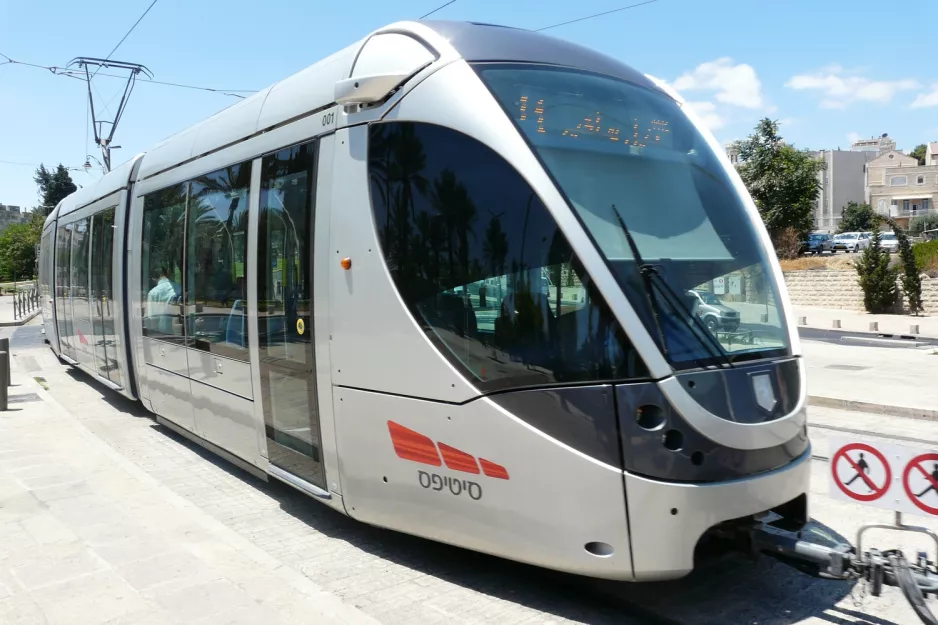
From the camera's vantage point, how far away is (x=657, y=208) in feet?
14.7

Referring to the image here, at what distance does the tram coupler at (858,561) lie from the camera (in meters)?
3.76

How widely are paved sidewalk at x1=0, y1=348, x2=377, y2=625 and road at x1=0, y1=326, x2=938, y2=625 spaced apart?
0.37m

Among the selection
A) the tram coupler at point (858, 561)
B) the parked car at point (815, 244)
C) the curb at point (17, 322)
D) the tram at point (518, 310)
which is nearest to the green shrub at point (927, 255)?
the parked car at point (815, 244)

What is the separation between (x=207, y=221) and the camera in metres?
7.39

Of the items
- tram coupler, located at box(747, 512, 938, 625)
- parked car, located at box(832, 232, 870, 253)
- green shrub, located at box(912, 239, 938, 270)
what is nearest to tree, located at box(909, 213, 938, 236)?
parked car, located at box(832, 232, 870, 253)

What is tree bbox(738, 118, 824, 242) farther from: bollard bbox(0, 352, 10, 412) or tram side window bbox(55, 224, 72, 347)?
bollard bbox(0, 352, 10, 412)

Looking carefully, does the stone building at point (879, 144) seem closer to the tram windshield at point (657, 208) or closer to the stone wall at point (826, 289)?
the stone wall at point (826, 289)

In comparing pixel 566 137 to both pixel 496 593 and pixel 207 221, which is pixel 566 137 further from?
pixel 207 221

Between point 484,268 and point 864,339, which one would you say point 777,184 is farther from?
point 484,268

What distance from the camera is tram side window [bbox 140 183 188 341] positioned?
8219mm

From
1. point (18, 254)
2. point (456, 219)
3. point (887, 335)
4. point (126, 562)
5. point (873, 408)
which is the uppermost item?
point (18, 254)

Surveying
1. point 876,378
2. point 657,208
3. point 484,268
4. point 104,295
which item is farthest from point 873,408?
point 104,295

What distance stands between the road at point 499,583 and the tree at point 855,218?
7842 cm

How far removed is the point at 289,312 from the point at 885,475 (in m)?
4.02
